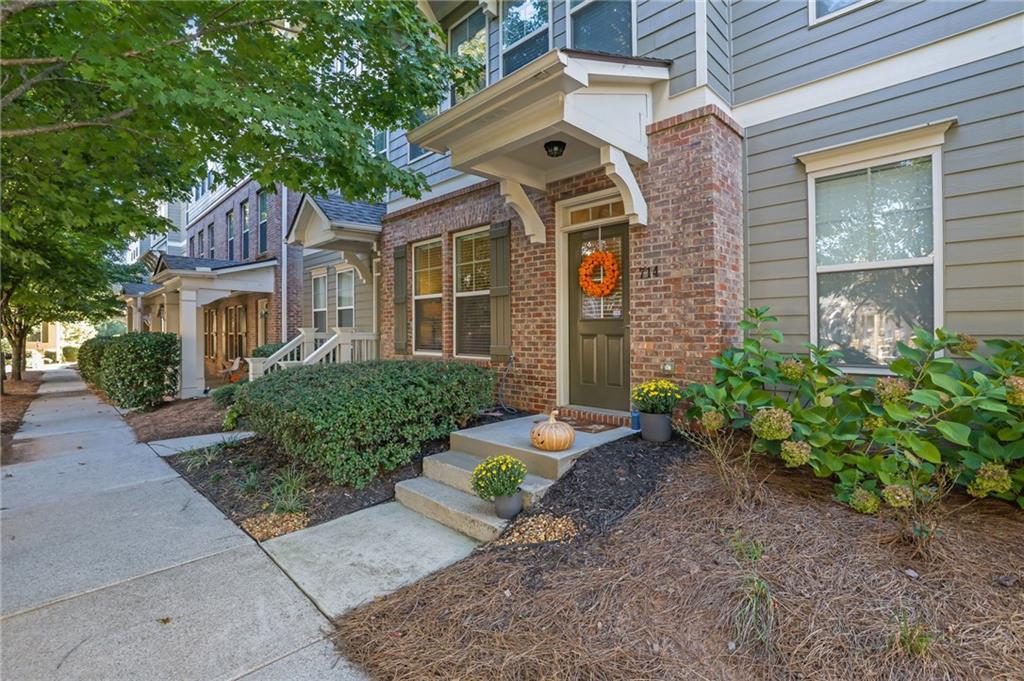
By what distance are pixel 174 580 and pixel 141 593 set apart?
0.54ft

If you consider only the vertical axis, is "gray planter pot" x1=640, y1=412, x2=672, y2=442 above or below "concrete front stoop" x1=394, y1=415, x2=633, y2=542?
above

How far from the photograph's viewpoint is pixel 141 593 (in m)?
2.73

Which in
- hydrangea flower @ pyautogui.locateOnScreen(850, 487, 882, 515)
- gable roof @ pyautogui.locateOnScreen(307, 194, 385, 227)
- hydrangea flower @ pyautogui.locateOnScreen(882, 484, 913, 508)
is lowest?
hydrangea flower @ pyautogui.locateOnScreen(850, 487, 882, 515)

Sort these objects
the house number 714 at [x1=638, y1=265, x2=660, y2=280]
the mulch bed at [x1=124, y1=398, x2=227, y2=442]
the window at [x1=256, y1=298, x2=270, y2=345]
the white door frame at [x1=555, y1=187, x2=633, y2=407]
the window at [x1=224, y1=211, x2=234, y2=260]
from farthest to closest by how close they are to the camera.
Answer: the window at [x1=224, y1=211, x2=234, y2=260] < the window at [x1=256, y1=298, x2=270, y2=345] < the mulch bed at [x1=124, y1=398, x2=227, y2=442] < the white door frame at [x1=555, y1=187, x2=633, y2=407] < the house number 714 at [x1=638, y1=265, x2=660, y2=280]

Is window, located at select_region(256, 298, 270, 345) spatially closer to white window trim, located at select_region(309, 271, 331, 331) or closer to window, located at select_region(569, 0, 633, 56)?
white window trim, located at select_region(309, 271, 331, 331)

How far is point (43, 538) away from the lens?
11.3 ft

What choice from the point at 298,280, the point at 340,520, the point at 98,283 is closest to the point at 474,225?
the point at 340,520

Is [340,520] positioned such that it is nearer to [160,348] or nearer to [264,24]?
[264,24]

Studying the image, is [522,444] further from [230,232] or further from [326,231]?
[230,232]

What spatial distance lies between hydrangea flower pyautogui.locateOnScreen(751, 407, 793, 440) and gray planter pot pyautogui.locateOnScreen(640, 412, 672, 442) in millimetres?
917

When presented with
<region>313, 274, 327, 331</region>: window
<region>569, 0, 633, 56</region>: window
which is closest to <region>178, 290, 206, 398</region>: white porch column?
<region>313, 274, 327, 331</region>: window

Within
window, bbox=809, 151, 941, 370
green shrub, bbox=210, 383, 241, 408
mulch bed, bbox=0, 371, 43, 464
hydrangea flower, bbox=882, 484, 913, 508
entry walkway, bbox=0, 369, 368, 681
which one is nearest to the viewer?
entry walkway, bbox=0, 369, 368, 681

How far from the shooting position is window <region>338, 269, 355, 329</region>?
980cm

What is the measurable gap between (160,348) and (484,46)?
802 centimetres
